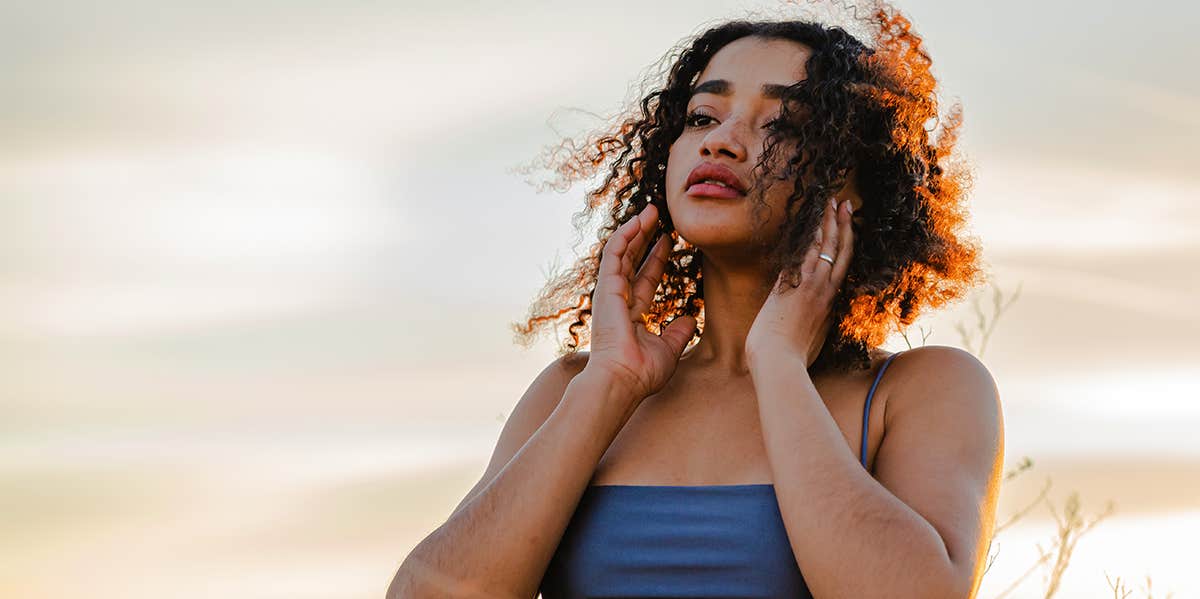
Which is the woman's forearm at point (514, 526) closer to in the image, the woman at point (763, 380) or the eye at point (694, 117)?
the woman at point (763, 380)

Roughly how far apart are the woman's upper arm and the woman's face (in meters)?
0.43

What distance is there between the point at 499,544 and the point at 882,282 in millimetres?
1098

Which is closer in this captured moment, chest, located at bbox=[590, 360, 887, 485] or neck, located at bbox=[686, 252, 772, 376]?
chest, located at bbox=[590, 360, 887, 485]

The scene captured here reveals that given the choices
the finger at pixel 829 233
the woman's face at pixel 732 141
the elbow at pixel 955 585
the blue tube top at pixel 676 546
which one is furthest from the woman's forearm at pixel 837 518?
the woman's face at pixel 732 141

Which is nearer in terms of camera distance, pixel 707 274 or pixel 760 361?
pixel 760 361

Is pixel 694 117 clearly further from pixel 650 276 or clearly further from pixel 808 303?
pixel 808 303

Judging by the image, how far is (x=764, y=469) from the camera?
9.64ft

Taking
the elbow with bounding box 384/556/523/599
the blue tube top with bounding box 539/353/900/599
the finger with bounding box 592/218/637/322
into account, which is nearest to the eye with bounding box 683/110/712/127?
the finger with bounding box 592/218/637/322

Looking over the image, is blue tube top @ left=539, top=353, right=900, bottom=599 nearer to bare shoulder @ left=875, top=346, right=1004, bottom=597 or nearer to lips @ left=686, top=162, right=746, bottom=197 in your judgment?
bare shoulder @ left=875, top=346, right=1004, bottom=597

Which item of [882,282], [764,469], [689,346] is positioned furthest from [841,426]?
[689,346]

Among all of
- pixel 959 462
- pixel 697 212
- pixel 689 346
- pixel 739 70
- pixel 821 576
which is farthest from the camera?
pixel 689 346

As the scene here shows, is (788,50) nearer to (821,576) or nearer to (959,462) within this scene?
(959,462)

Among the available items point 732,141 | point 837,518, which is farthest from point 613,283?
point 837,518

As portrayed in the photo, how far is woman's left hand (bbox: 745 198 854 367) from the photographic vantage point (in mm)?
2918
